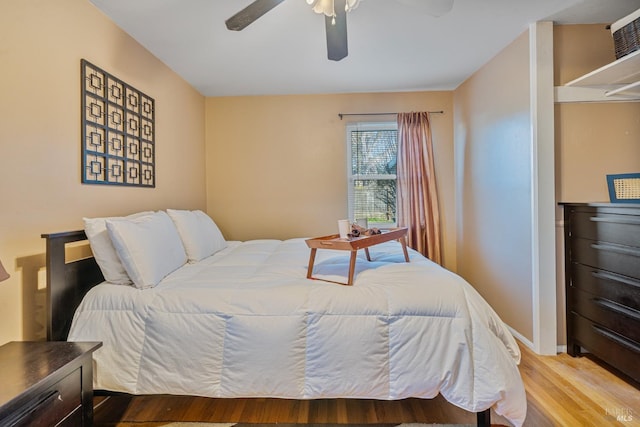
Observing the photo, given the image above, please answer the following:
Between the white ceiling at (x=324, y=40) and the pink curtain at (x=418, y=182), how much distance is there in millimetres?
468

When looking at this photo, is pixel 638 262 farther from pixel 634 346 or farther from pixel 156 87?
pixel 156 87

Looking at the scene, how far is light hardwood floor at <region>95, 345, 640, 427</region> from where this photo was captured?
4.96 feet

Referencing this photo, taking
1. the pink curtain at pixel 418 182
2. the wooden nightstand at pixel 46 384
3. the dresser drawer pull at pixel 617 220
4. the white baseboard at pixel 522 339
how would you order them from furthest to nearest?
1. the pink curtain at pixel 418 182
2. the white baseboard at pixel 522 339
3. the dresser drawer pull at pixel 617 220
4. the wooden nightstand at pixel 46 384

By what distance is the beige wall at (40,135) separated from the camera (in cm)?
135

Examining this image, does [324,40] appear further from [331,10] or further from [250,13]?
[250,13]

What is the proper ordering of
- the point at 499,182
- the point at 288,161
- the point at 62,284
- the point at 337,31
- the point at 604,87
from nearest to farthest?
the point at 62,284, the point at 337,31, the point at 604,87, the point at 499,182, the point at 288,161

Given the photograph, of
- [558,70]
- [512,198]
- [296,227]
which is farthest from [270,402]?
[558,70]

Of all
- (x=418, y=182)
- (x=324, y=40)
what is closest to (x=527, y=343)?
(x=418, y=182)

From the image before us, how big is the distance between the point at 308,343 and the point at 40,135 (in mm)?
1696

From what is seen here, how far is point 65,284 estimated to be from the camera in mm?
1483

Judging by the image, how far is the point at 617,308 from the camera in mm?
1746

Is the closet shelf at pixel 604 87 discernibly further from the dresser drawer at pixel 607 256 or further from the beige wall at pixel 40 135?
the beige wall at pixel 40 135

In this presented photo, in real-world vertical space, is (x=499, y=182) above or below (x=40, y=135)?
below

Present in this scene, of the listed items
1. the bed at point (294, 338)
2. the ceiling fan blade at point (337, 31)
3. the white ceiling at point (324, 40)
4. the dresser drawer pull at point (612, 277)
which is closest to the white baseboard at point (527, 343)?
the dresser drawer pull at point (612, 277)
